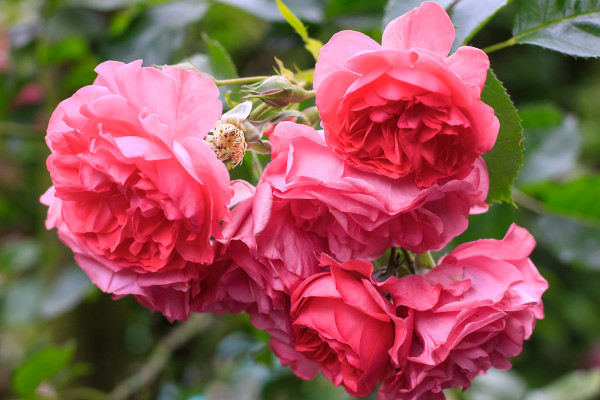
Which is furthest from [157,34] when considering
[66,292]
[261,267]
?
[261,267]

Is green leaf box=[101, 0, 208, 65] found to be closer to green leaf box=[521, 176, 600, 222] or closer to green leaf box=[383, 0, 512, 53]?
green leaf box=[383, 0, 512, 53]

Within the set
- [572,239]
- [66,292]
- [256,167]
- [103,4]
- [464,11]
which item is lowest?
[66,292]

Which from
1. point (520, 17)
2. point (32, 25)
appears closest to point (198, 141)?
point (520, 17)

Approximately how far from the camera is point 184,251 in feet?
1.32

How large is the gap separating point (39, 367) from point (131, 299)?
338mm

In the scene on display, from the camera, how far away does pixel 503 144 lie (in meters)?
0.45

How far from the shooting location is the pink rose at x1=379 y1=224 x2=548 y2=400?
1.30 feet

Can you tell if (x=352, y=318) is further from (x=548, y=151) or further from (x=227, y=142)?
(x=548, y=151)

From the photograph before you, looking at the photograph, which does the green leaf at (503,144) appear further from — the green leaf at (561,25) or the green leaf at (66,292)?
the green leaf at (66,292)

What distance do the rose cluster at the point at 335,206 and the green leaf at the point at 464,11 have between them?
127 mm

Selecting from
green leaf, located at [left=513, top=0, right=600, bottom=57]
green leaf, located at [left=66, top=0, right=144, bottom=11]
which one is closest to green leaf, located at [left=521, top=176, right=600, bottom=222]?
green leaf, located at [left=513, top=0, right=600, bottom=57]

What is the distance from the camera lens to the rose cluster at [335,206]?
0.37m

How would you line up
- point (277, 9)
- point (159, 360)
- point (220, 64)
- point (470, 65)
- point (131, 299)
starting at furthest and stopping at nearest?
point (131, 299), point (159, 360), point (277, 9), point (220, 64), point (470, 65)

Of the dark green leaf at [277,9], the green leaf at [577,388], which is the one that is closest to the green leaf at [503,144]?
the dark green leaf at [277,9]
